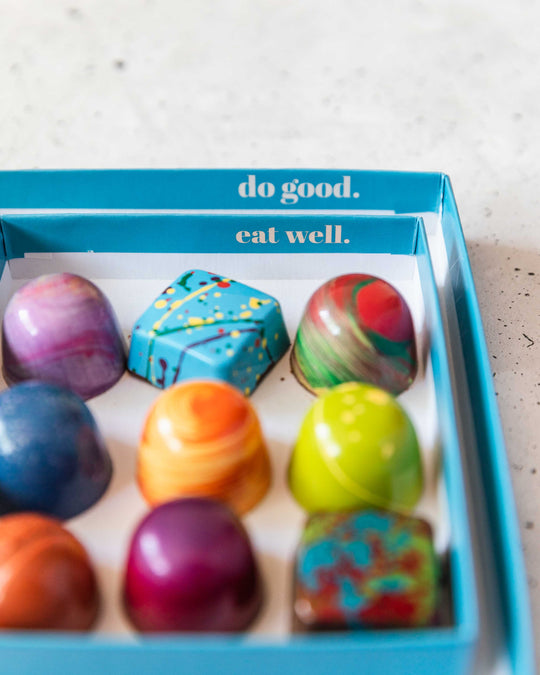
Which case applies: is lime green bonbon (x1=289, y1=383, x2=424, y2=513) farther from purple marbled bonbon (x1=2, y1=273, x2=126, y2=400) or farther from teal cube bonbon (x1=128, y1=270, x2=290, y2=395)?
purple marbled bonbon (x1=2, y1=273, x2=126, y2=400)

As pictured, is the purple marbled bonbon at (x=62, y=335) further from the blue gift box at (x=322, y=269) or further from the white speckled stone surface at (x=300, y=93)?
the white speckled stone surface at (x=300, y=93)

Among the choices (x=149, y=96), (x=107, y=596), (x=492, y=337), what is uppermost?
(x=149, y=96)

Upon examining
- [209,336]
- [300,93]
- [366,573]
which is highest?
[300,93]

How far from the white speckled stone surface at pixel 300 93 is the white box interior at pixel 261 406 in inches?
8.9

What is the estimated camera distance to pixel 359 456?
74cm

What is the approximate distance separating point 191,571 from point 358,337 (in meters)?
0.32

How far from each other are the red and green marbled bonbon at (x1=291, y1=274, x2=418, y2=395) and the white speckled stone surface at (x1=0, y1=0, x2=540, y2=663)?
0.75 ft

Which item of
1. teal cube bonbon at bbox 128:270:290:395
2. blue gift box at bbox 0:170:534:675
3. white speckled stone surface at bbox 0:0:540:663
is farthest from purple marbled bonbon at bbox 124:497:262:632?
white speckled stone surface at bbox 0:0:540:663

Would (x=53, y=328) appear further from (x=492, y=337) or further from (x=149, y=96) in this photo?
(x=149, y=96)

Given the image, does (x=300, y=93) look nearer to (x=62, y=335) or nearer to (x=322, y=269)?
(x=322, y=269)

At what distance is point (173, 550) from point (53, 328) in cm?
31

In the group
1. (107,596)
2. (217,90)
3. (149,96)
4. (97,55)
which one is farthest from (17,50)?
(107,596)

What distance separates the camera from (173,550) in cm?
67

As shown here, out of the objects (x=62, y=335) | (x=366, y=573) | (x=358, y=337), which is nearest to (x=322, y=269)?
(x=358, y=337)
